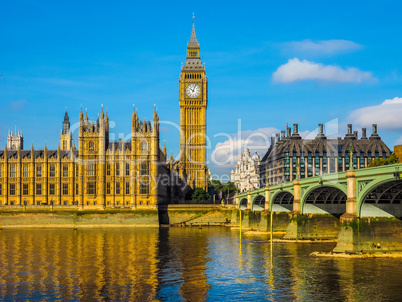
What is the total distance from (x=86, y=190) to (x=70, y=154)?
12300 mm

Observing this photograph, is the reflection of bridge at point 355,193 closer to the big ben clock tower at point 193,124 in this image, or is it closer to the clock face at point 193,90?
the big ben clock tower at point 193,124

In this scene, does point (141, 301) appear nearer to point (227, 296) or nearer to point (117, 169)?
point (227, 296)

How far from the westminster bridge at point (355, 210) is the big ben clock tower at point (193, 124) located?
8513cm

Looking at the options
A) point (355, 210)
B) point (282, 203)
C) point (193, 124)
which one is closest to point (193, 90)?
point (193, 124)

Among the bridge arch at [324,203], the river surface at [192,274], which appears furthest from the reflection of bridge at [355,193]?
the river surface at [192,274]

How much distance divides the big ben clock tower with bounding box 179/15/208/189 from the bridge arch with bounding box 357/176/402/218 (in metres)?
103

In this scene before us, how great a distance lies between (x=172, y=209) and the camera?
132 meters

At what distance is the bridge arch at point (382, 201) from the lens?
58425mm

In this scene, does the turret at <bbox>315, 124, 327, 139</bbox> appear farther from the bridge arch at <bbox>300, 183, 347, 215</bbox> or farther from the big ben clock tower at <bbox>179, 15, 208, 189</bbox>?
the bridge arch at <bbox>300, 183, 347, 215</bbox>

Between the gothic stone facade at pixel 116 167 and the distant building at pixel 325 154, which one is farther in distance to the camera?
the distant building at pixel 325 154

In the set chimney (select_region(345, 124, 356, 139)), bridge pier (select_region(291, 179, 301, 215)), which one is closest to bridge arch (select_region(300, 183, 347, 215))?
bridge pier (select_region(291, 179, 301, 215))

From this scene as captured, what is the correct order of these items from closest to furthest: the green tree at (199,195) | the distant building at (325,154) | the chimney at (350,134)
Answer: the green tree at (199,195) → the distant building at (325,154) → the chimney at (350,134)

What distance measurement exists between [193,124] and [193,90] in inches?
419

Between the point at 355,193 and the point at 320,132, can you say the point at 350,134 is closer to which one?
the point at 320,132
